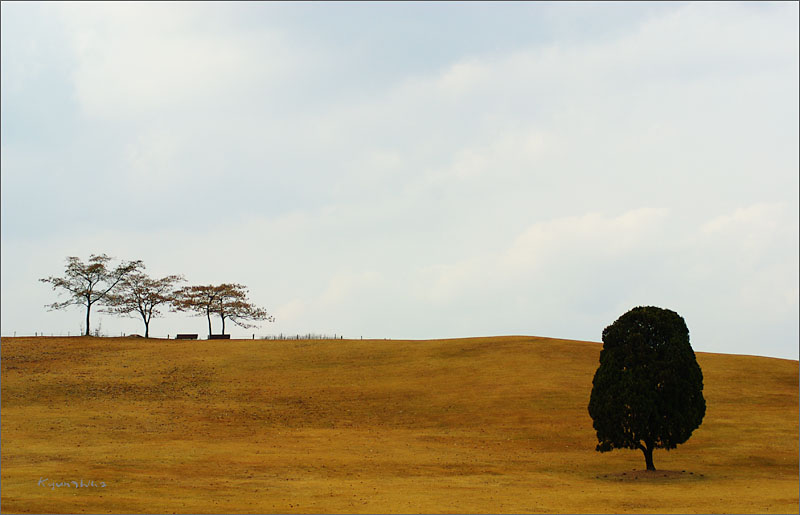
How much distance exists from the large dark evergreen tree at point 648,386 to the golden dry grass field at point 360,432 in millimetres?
2206

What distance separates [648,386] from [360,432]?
19732 mm

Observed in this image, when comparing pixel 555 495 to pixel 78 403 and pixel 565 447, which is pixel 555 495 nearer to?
pixel 565 447

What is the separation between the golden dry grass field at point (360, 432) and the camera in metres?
29.8

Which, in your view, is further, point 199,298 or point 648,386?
point 199,298

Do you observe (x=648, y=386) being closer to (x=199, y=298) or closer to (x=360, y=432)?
(x=360, y=432)

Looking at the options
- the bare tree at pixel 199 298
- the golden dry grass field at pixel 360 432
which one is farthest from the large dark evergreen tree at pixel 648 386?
the bare tree at pixel 199 298

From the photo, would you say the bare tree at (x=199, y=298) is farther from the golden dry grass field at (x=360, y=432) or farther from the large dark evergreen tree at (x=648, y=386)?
the large dark evergreen tree at (x=648, y=386)

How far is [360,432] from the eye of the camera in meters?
48.5

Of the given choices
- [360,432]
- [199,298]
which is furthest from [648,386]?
[199,298]

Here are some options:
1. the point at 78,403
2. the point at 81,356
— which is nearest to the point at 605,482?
the point at 78,403

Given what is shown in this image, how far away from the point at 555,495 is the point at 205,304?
3114 inches

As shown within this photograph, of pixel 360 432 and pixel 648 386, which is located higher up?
pixel 648 386

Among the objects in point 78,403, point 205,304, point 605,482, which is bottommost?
point 605,482

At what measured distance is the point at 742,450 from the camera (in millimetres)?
43188
